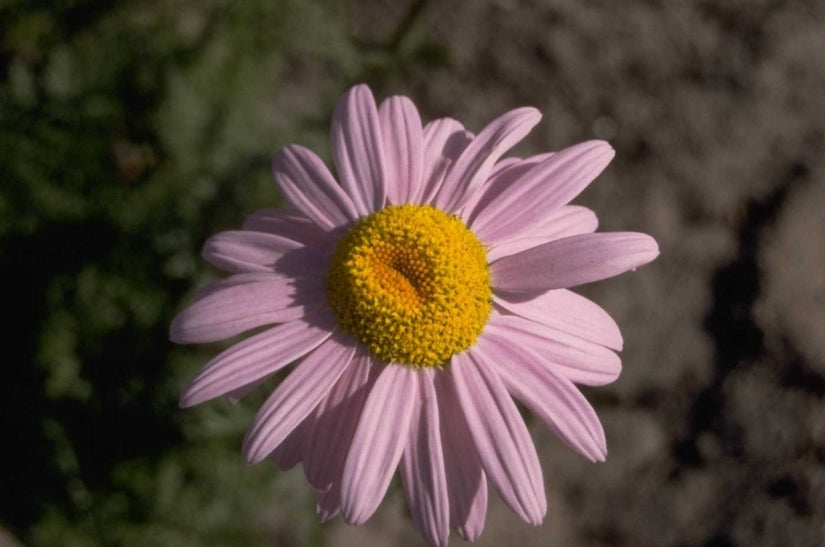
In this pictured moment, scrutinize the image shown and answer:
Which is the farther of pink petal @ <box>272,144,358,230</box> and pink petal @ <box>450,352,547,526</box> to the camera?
pink petal @ <box>272,144,358,230</box>

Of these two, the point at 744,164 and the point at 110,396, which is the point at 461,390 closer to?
the point at 110,396

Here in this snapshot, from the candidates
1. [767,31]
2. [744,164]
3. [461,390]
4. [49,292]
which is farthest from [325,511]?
[767,31]

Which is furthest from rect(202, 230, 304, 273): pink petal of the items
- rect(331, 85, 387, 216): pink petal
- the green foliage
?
the green foliage

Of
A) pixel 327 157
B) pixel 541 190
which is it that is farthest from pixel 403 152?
pixel 327 157

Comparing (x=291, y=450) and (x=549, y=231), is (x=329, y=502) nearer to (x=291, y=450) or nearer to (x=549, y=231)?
(x=291, y=450)

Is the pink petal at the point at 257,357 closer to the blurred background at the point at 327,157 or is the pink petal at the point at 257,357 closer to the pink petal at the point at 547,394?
the pink petal at the point at 547,394

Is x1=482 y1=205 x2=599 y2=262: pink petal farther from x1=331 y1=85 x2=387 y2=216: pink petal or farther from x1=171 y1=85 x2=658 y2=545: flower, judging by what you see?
x1=331 y1=85 x2=387 y2=216: pink petal

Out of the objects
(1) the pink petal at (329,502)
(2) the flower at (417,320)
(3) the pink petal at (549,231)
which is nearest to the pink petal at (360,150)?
(2) the flower at (417,320)
